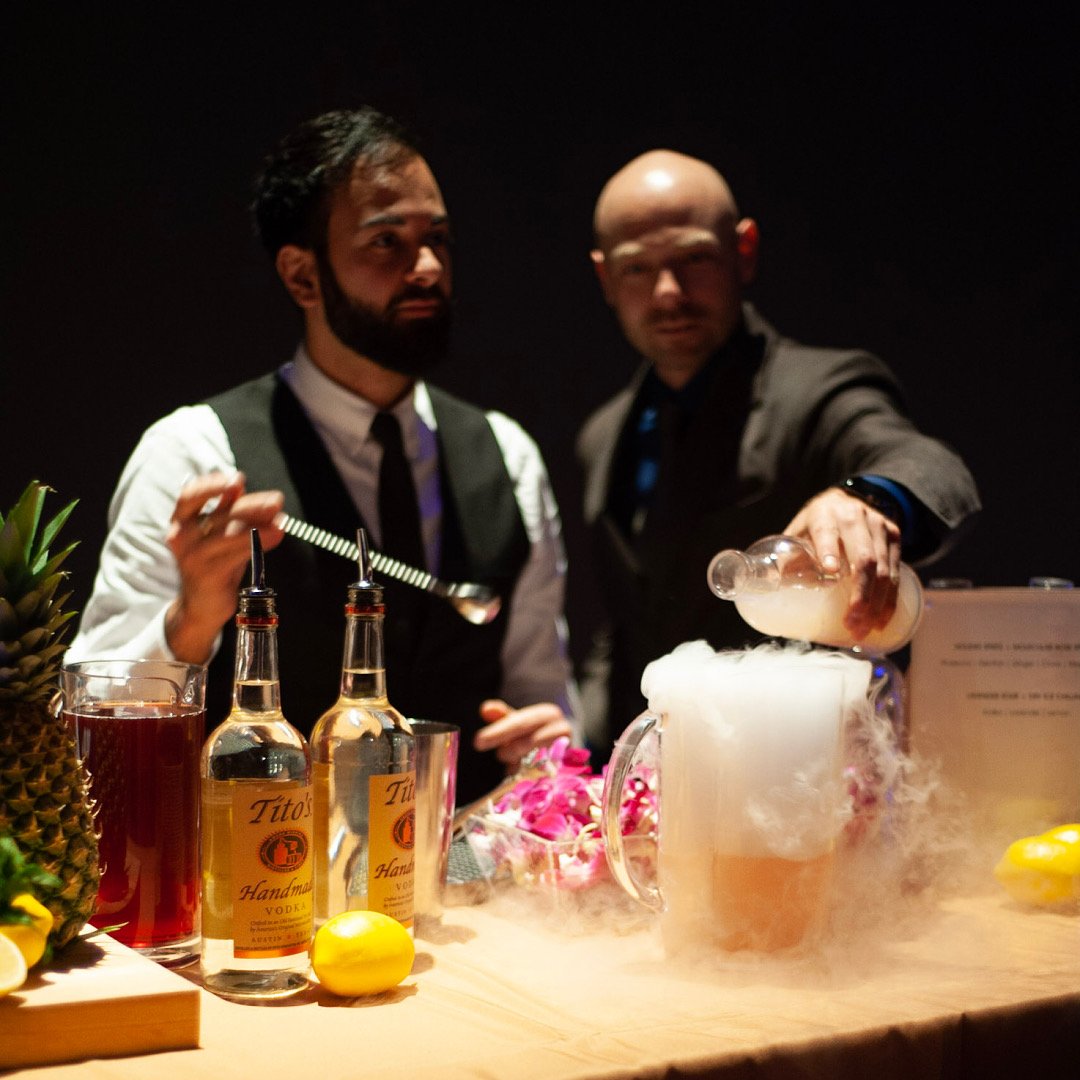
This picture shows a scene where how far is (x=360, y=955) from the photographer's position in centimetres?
96

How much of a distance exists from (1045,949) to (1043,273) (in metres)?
2.52

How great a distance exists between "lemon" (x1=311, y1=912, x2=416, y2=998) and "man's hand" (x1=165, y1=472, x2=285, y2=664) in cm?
56

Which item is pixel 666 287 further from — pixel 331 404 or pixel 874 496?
pixel 874 496

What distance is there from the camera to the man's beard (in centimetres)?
213

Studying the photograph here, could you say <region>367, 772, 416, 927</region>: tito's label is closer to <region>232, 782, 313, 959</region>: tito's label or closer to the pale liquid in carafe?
<region>232, 782, 313, 959</region>: tito's label

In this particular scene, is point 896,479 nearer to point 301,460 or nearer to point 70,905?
point 301,460

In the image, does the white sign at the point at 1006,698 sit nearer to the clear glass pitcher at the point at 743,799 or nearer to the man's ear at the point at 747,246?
the clear glass pitcher at the point at 743,799

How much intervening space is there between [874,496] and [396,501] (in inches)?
35.1

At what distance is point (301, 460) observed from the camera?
2.07 m

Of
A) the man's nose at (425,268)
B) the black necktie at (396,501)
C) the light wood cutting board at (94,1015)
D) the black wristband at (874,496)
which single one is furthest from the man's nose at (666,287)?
the light wood cutting board at (94,1015)

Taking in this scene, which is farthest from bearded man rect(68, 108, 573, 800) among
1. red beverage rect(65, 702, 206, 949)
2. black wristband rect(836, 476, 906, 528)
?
red beverage rect(65, 702, 206, 949)

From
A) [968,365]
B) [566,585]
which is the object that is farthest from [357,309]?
[968,365]

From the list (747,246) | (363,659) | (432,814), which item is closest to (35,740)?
(363,659)

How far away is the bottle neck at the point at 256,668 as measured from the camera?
3.20 feet
